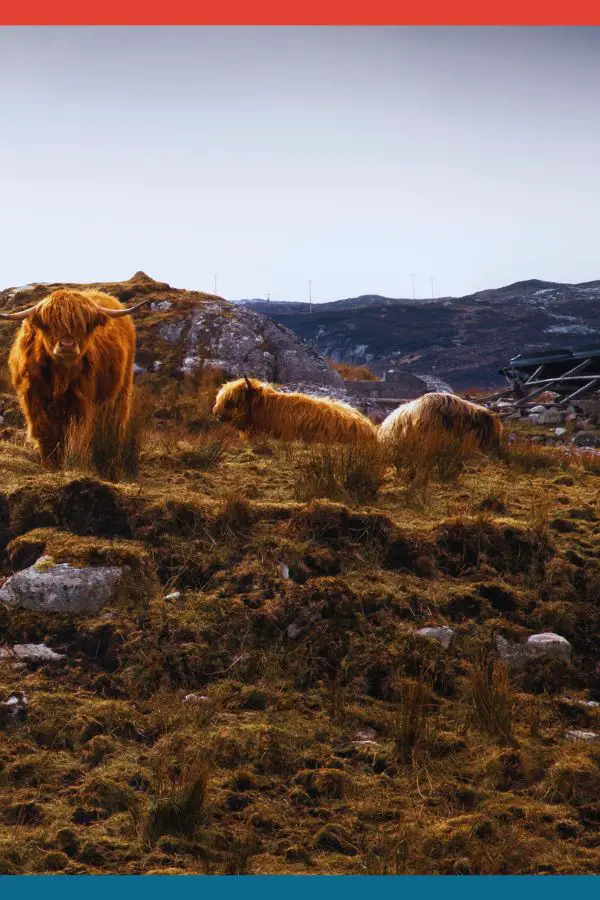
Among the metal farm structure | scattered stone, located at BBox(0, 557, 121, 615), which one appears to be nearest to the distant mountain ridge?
the metal farm structure

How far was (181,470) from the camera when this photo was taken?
5.55 metres

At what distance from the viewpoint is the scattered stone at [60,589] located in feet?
12.6

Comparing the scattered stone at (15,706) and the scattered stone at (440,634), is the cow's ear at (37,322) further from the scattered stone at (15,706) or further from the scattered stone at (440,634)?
the scattered stone at (440,634)

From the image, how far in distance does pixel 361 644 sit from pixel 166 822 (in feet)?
4.12

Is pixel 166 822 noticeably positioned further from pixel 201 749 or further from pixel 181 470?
pixel 181 470

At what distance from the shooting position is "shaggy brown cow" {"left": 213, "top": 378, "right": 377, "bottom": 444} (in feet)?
27.7

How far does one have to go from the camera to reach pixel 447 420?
826 centimetres

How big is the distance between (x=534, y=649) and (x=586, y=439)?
790 cm

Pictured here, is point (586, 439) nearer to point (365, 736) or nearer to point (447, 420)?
point (447, 420)

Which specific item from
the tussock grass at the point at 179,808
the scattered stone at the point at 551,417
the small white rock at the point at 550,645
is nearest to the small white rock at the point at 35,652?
the tussock grass at the point at 179,808

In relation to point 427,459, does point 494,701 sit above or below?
below

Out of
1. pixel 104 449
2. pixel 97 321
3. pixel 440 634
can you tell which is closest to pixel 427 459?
pixel 104 449

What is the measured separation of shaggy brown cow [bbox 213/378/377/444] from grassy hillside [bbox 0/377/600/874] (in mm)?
3023

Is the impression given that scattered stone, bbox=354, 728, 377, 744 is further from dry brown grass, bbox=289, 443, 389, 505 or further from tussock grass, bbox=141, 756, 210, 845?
dry brown grass, bbox=289, 443, 389, 505
